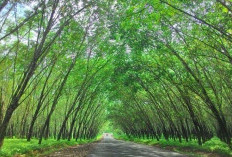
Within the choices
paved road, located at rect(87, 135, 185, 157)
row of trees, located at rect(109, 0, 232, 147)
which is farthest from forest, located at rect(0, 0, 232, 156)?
paved road, located at rect(87, 135, 185, 157)

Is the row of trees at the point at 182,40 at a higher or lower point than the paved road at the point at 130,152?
higher

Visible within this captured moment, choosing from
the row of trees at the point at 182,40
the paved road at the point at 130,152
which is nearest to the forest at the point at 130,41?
the row of trees at the point at 182,40

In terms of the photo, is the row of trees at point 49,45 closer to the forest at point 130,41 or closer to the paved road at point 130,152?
the forest at point 130,41

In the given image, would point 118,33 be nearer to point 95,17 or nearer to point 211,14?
point 95,17

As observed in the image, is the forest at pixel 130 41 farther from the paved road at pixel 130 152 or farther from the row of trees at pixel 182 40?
the paved road at pixel 130 152

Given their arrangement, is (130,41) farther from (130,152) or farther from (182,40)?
(130,152)

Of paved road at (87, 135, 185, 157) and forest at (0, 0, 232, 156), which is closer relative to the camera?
forest at (0, 0, 232, 156)

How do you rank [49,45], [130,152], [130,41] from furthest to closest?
[130,152] < [130,41] < [49,45]

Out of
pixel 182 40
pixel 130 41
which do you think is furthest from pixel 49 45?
pixel 182 40

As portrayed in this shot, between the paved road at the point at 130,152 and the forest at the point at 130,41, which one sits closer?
the forest at the point at 130,41

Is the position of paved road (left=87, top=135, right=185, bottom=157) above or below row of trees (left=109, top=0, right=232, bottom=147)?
below

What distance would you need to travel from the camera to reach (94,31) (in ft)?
57.8

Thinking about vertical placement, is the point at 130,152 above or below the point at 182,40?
below

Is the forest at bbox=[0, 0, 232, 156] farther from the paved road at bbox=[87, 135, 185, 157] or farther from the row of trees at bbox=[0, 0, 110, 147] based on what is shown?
the paved road at bbox=[87, 135, 185, 157]
